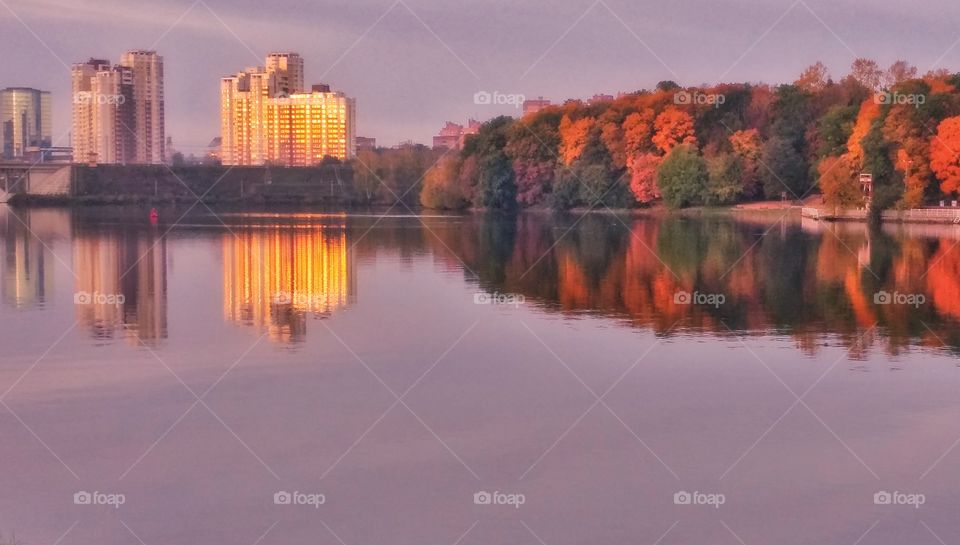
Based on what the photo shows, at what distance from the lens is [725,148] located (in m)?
83.2

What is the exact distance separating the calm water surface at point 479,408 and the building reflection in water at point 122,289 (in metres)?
0.15

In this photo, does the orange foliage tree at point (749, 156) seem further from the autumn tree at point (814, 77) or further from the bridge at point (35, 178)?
the bridge at point (35, 178)

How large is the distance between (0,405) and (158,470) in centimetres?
354

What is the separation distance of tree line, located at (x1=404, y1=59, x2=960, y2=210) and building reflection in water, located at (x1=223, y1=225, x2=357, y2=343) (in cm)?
2989

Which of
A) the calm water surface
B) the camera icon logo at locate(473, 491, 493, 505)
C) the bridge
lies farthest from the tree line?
the bridge

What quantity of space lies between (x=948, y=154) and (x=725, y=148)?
74.9 ft

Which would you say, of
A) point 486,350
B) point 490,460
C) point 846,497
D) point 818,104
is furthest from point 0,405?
point 818,104

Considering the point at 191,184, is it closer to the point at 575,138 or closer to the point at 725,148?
the point at 575,138

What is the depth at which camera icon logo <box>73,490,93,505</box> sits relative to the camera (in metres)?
10.8

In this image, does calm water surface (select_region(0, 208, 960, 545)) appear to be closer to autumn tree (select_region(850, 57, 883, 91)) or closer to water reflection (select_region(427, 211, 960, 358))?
water reflection (select_region(427, 211, 960, 358))

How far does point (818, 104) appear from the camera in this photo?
277 ft

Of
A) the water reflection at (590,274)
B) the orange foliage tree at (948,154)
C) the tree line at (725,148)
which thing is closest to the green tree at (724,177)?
the tree line at (725,148)

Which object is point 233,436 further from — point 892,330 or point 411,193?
point 411,193

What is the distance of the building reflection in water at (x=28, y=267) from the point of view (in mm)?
25844
